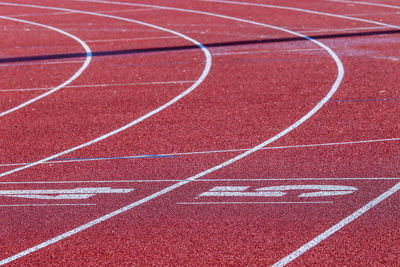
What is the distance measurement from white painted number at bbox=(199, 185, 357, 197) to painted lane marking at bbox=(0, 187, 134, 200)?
99 cm

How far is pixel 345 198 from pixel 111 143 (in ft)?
11.7

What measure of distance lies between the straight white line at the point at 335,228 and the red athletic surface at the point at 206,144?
0.06m

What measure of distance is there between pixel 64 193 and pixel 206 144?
2.21m

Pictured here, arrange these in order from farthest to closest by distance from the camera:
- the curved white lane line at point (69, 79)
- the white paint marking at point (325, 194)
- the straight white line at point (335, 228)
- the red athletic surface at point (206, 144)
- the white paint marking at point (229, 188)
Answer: the curved white lane line at point (69, 79) → the white paint marking at point (229, 188) → the white paint marking at point (325, 194) → the red athletic surface at point (206, 144) → the straight white line at point (335, 228)

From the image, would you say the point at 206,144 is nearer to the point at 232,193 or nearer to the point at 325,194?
the point at 232,193

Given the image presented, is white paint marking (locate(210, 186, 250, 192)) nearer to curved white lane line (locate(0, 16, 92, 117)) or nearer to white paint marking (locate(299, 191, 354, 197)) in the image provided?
white paint marking (locate(299, 191, 354, 197))

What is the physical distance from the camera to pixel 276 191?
24.3 ft

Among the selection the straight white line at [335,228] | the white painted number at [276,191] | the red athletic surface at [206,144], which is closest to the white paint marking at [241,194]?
the white painted number at [276,191]

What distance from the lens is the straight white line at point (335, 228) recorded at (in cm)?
599

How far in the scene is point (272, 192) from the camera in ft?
24.2

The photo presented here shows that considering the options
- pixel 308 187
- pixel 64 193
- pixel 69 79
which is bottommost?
pixel 64 193

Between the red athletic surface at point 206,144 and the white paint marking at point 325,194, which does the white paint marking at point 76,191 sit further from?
the white paint marking at point 325,194

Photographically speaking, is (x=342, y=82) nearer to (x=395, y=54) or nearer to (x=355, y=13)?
(x=395, y=54)

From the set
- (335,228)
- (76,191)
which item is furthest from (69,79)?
(335,228)
